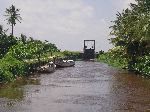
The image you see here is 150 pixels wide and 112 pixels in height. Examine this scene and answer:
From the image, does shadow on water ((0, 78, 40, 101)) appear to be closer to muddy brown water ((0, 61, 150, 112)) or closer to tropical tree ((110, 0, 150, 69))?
muddy brown water ((0, 61, 150, 112))

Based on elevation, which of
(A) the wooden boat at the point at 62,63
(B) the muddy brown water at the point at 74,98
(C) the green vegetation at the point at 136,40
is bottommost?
(B) the muddy brown water at the point at 74,98

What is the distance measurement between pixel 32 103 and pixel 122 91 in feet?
38.7

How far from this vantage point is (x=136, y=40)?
207ft

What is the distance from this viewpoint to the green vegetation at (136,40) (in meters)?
57.0

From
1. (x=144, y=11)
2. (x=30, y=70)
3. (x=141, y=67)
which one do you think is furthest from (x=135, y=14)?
(x=30, y=70)

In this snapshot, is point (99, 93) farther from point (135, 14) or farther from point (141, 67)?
point (135, 14)

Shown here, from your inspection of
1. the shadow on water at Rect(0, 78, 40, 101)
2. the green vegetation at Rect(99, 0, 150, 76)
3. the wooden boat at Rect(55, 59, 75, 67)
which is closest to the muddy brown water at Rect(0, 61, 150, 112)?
the shadow on water at Rect(0, 78, 40, 101)

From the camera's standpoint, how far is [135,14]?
64.0 meters

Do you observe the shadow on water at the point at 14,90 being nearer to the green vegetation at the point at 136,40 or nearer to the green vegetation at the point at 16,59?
the green vegetation at the point at 16,59

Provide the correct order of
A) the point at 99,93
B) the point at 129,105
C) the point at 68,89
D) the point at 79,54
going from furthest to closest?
1. the point at 79,54
2. the point at 68,89
3. the point at 99,93
4. the point at 129,105

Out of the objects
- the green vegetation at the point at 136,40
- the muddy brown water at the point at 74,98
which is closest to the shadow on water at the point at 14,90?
the muddy brown water at the point at 74,98

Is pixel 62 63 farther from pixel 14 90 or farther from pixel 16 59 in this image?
pixel 14 90

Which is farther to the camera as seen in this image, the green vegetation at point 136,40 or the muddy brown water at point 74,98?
the green vegetation at point 136,40

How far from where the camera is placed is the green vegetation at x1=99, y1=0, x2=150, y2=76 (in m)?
57.0
